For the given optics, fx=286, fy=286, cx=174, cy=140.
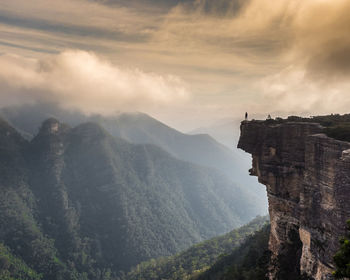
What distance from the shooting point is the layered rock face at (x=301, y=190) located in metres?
20.8

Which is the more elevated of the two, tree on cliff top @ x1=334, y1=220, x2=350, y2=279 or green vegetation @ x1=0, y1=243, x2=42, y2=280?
tree on cliff top @ x1=334, y1=220, x2=350, y2=279

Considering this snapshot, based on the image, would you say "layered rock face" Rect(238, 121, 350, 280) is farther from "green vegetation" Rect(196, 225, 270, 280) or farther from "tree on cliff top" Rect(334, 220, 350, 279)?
"tree on cliff top" Rect(334, 220, 350, 279)

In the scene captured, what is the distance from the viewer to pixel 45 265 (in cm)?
16788

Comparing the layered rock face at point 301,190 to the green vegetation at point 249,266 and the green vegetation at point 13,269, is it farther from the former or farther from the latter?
the green vegetation at point 13,269

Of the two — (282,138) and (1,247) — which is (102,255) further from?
(282,138)

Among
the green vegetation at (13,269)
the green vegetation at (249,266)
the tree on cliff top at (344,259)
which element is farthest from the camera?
the green vegetation at (13,269)

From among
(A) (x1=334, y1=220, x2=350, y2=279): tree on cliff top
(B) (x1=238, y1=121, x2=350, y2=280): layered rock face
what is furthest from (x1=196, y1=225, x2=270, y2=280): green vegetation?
(A) (x1=334, y1=220, x2=350, y2=279): tree on cliff top

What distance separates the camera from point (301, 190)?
28.2 meters

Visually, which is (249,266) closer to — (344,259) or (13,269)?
(344,259)

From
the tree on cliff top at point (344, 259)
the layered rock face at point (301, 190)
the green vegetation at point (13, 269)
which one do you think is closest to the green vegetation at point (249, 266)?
the layered rock face at point (301, 190)

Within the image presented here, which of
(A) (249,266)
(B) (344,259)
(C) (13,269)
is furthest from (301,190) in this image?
(C) (13,269)

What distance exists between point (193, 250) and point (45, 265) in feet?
299

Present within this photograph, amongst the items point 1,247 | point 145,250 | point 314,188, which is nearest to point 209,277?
point 314,188

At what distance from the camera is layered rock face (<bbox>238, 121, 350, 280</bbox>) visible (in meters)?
20.8
